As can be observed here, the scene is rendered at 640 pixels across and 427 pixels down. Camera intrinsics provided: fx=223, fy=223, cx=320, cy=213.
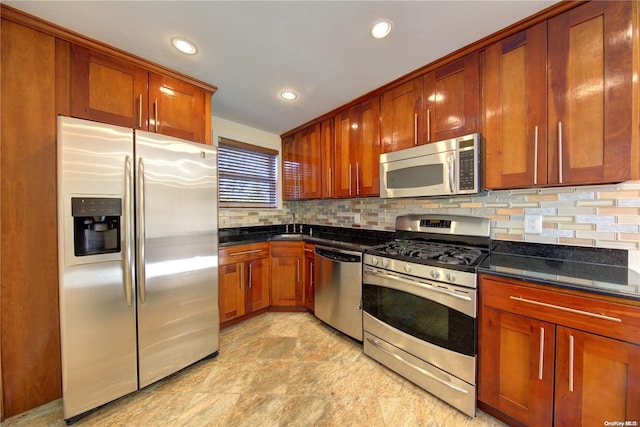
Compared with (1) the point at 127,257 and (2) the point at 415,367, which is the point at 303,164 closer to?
(1) the point at 127,257

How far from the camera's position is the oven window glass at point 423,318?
4.60ft

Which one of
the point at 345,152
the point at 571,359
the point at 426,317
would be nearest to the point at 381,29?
the point at 345,152

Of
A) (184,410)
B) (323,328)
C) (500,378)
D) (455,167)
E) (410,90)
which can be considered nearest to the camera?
(500,378)

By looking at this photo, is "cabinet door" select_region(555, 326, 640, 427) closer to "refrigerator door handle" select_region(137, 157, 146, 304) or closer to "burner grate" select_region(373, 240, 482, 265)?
"burner grate" select_region(373, 240, 482, 265)

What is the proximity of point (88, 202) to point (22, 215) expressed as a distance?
0.50 meters

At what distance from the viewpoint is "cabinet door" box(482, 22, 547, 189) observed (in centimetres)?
137

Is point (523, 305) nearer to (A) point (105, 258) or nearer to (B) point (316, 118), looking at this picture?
(A) point (105, 258)

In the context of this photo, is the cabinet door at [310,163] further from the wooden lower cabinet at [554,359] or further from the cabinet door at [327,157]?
the wooden lower cabinet at [554,359]

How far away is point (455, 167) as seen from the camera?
167 centimetres

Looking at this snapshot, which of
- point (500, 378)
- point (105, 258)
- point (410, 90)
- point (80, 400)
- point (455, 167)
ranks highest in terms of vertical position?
point (410, 90)

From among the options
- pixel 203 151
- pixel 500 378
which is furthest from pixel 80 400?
pixel 500 378

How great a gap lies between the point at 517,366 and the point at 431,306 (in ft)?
1.61

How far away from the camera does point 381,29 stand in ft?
4.79

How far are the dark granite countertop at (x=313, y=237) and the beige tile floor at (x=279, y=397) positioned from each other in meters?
1.00
